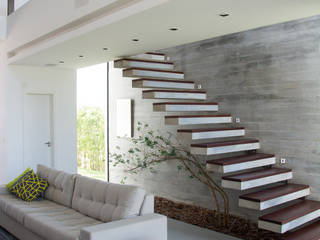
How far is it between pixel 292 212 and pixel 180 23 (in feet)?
8.43

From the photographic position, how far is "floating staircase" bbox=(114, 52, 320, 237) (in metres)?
4.29

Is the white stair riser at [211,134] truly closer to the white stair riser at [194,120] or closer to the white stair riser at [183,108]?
→ the white stair riser at [194,120]

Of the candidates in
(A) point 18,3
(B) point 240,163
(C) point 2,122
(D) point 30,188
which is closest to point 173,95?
(B) point 240,163

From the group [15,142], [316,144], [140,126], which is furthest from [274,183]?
[15,142]

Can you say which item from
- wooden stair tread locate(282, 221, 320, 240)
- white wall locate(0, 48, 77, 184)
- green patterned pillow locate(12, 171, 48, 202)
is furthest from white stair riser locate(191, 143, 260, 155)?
white wall locate(0, 48, 77, 184)

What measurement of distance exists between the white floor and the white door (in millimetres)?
3202

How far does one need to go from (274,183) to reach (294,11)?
2530 millimetres

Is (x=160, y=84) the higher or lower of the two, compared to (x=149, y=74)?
lower

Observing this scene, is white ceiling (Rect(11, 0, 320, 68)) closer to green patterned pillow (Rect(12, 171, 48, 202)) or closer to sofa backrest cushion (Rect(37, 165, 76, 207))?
sofa backrest cushion (Rect(37, 165, 76, 207))

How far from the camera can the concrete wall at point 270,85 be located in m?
4.88

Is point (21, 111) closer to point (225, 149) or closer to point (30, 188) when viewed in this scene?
point (30, 188)

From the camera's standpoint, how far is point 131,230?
352 centimetres

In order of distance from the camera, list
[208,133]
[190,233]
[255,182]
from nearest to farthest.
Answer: [255,182] → [208,133] → [190,233]

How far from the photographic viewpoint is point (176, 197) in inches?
275
